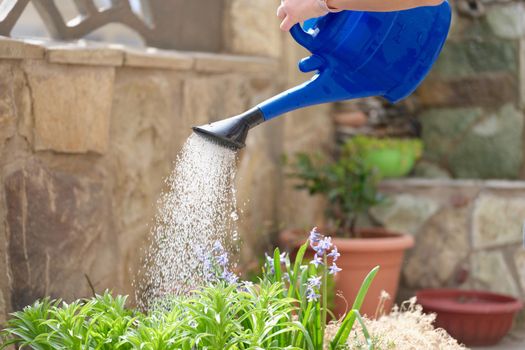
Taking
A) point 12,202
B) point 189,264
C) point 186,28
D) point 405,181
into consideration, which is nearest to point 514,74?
point 405,181

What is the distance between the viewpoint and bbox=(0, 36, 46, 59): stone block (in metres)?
1.83

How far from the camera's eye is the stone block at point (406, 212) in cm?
360

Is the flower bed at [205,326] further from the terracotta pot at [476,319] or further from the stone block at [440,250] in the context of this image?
the stone block at [440,250]

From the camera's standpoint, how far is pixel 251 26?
10.4 ft

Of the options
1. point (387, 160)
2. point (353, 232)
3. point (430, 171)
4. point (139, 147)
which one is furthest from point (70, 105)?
point (430, 171)

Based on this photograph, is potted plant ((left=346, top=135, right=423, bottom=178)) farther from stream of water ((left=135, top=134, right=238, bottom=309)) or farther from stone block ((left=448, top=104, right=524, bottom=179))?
stream of water ((left=135, top=134, right=238, bottom=309))

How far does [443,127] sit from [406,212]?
667 millimetres

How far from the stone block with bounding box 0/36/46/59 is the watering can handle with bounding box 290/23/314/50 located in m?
0.68

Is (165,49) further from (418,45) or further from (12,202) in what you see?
(418,45)

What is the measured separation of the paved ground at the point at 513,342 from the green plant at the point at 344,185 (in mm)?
700

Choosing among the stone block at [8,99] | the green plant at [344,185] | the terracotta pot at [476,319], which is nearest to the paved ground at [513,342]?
the terracotta pot at [476,319]

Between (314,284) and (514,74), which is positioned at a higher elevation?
(514,74)

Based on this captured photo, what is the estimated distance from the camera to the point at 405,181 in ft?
12.1

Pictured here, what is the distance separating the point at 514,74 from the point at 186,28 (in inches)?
69.9
